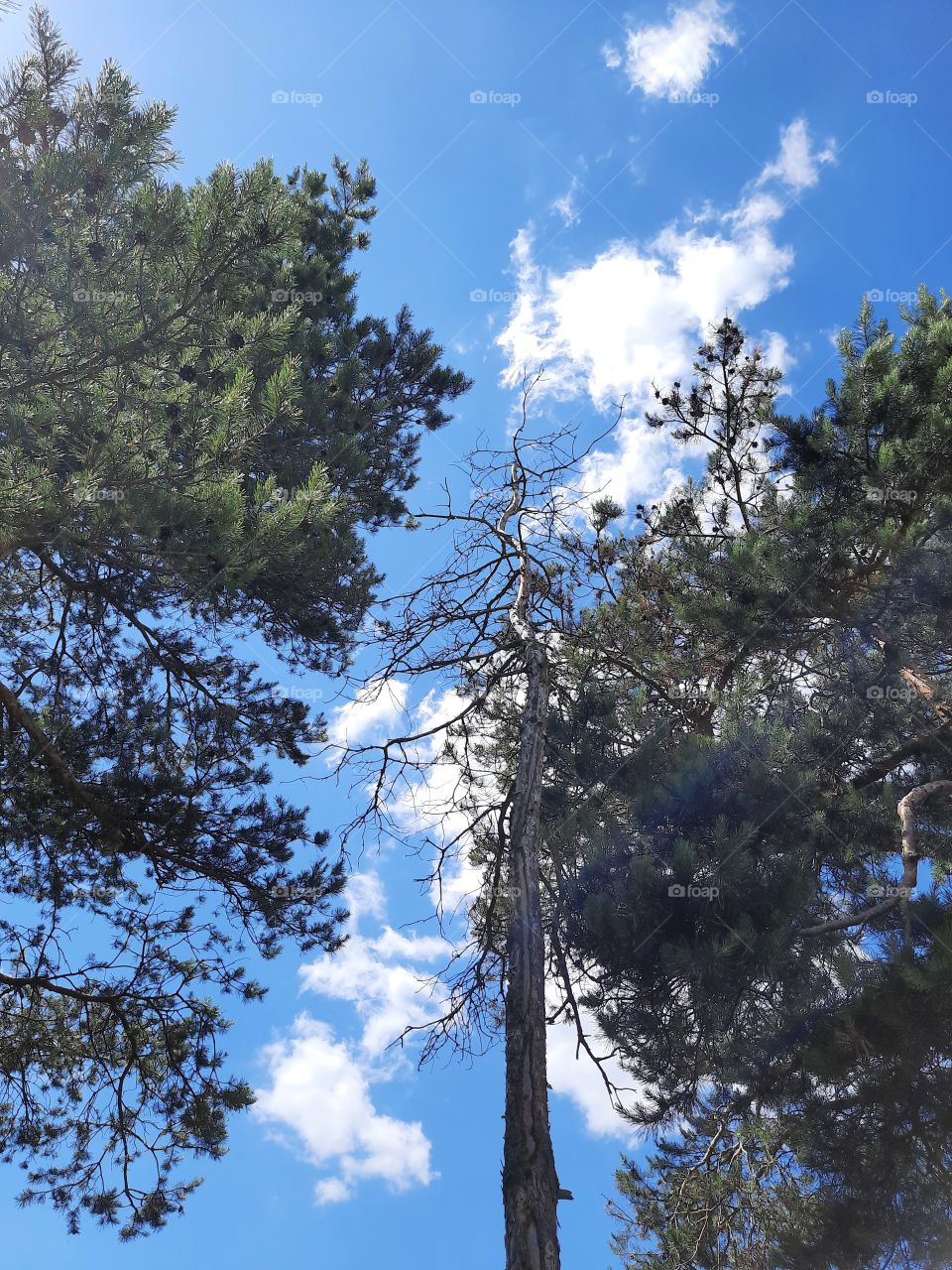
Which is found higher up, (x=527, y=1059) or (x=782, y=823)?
(x=782, y=823)

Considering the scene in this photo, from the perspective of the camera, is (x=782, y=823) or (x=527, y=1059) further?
(x=782, y=823)

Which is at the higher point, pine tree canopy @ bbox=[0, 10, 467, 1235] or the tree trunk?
pine tree canopy @ bbox=[0, 10, 467, 1235]

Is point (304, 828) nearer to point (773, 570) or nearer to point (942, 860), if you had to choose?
point (773, 570)

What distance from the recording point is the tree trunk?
10.7 feet

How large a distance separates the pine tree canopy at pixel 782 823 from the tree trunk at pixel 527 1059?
1.14 feet

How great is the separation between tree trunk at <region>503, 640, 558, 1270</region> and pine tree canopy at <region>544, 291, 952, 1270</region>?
1.14ft

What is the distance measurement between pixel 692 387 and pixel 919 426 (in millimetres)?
2005

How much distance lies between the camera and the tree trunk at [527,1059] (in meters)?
3.26

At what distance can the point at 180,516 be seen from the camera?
439 centimetres

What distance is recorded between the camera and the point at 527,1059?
374cm

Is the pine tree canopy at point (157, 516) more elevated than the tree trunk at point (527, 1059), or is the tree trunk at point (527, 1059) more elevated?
the pine tree canopy at point (157, 516)

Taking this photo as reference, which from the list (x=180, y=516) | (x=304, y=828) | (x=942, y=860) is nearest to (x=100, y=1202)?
(x=304, y=828)

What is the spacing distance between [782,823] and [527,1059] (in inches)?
77.4

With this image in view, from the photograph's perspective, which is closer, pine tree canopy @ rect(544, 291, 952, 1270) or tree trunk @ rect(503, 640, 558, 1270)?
tree trunk @ rect(503, 640, 558, 1270)
